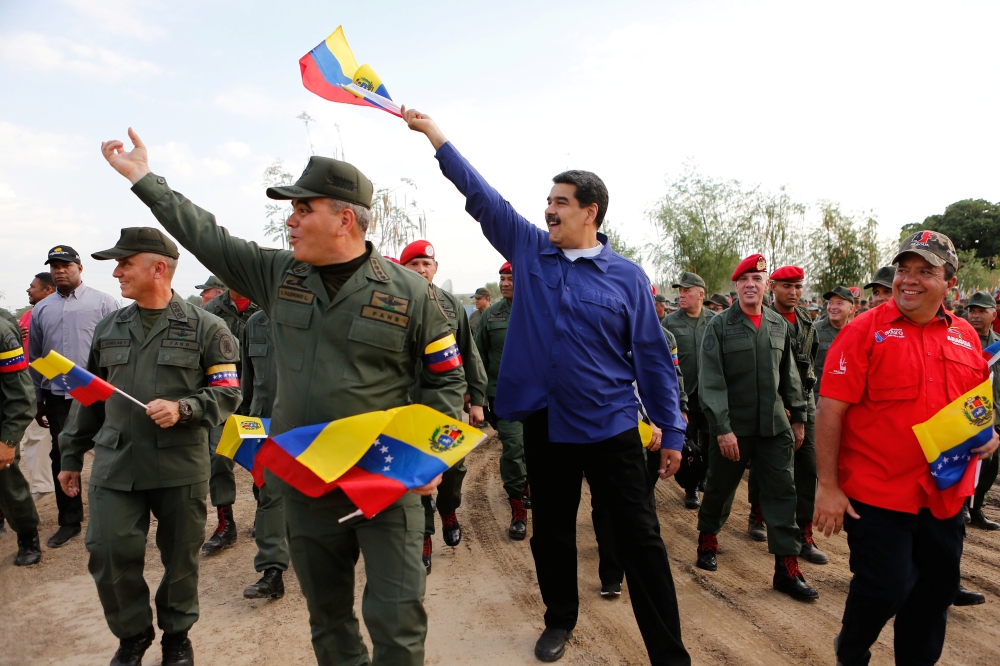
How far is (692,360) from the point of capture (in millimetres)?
8070

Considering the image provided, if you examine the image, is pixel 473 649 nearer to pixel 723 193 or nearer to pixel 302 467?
pixel 302 467

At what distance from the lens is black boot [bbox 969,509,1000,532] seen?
636 centimetres

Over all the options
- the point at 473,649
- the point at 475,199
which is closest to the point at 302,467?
the point at 475,199

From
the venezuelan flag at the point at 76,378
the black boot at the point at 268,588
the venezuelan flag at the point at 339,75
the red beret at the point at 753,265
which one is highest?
the venezuelan flag at the point at 339,75

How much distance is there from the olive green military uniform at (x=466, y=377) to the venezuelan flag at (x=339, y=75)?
154cm

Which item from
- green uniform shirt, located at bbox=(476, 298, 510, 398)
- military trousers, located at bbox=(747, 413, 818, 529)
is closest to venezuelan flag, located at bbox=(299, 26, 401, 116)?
green uniform shirt, located at bbox=(476, 298, 510, 398)

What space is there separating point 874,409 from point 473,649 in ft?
8.62

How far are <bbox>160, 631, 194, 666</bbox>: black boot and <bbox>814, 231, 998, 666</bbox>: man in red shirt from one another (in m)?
3.48

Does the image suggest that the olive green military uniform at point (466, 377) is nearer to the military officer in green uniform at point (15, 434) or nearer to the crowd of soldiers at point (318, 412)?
the crowd of soldiers at point (318, 412)

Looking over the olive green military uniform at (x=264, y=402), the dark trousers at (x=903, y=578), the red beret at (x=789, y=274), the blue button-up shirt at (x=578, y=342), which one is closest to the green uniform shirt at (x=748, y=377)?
the red beret at (x=789, y=274)

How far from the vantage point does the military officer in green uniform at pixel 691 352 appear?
748cm

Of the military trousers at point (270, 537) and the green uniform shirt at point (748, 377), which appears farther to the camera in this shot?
the green uniform shirt at point (748, 377)

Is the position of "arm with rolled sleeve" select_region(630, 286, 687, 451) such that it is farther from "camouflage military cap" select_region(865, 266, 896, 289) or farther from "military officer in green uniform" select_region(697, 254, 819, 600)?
"camouflage military cap" select_region(865, 266, 896, 289)

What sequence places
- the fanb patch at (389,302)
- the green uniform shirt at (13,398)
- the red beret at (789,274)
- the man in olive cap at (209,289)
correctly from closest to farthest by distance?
the fanb patch at (389,302)
the green uniform shirt at (13,398)
the red beret at (789,274)
the man in olive cap at (209,289)
